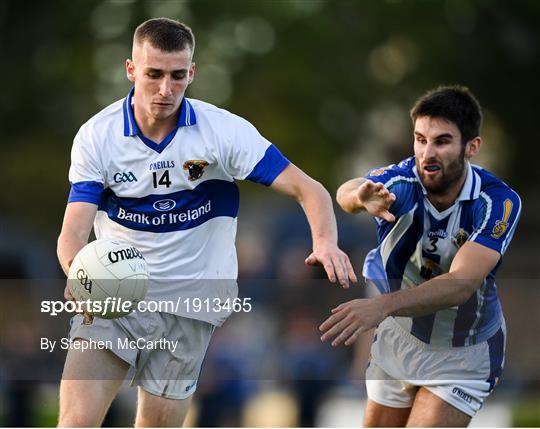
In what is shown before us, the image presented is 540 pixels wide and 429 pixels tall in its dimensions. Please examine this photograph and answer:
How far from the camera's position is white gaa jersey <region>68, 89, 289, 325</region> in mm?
7320

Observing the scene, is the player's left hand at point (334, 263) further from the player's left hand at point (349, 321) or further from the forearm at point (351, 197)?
the forearm at point (351, 197)

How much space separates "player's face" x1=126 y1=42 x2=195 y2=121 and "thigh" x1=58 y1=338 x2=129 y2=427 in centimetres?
146

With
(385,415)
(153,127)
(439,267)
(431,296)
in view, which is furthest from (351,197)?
(385,415)

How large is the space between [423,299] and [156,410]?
181 cm

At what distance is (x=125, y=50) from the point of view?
24156 millimetres

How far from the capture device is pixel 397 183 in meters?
7.59

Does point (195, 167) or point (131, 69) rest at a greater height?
point (131, 69)

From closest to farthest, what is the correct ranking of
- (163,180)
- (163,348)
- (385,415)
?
(163,180)
(163,348)
(385,415)

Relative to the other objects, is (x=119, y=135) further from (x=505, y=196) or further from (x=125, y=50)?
(x=125, y=50)

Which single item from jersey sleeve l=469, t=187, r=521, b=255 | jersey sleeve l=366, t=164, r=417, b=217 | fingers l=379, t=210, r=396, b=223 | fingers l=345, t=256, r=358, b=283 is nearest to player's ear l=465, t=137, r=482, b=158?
jersey sleeve l=469, t=187, r=521, b=255

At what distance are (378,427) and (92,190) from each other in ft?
8.36

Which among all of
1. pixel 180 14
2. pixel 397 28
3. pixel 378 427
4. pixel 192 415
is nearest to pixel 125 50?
pixel 180 14

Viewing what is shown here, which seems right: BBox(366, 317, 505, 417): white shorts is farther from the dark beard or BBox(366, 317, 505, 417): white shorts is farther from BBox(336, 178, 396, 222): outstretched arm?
BBox(336, 178, 396, 222): outstretched arm

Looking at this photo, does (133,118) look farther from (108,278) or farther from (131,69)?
(108,278)
